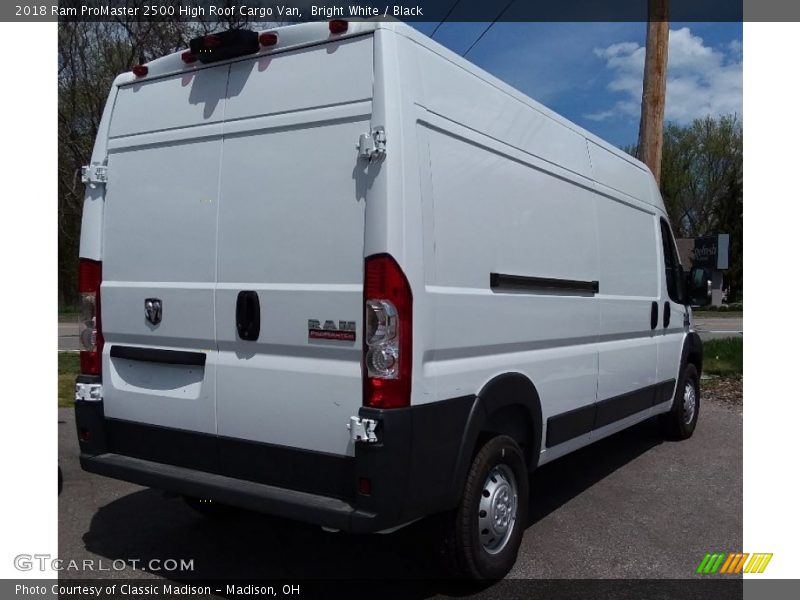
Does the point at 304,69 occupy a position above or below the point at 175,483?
above

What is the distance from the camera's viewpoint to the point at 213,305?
374 cm

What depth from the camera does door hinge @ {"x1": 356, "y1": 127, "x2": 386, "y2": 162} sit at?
321 cm

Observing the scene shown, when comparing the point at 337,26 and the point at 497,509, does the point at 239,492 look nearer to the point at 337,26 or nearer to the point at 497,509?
the point at 497,509

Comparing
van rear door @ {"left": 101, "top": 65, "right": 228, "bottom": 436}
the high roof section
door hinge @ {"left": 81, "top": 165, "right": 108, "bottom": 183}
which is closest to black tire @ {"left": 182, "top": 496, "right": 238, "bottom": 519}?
van rear door @ {"left": 101, "top": 65, "right": 228, "bottom": 436}

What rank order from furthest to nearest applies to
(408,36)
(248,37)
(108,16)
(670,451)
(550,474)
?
1. (108,16)
2. (670,451)
3. (550,474)
4. (248,37)
5. (408,36)

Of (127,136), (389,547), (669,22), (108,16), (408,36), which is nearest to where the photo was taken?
(408,36)

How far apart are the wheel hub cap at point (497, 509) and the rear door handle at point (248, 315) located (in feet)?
4.64

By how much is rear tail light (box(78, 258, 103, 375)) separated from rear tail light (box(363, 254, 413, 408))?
1.89 meters

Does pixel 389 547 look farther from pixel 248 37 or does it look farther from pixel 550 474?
pixel 248 37

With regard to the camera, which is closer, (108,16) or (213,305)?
(213,305)

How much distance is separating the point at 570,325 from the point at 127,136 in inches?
115

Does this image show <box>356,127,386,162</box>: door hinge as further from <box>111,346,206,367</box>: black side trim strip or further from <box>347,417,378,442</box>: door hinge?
<box>111,346,206,367</box>: black side trim strip

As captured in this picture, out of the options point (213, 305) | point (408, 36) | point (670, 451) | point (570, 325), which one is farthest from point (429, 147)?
point (670, 451)

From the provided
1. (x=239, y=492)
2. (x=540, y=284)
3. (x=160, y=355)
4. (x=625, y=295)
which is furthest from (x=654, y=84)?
(x=239, y=492)
